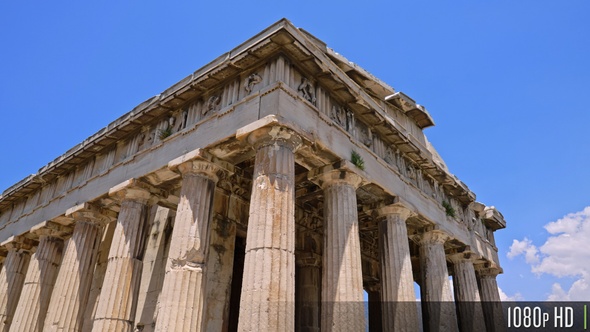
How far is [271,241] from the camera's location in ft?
36.6

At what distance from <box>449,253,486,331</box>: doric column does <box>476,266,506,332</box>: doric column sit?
7.79 ft

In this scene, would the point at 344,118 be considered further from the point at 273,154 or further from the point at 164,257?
the point at 164,257

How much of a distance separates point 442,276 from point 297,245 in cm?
602

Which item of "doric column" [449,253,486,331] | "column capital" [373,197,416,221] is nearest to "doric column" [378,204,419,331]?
Result: "column capital" [373,197,416,221]

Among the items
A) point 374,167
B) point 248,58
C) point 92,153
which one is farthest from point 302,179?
point 92,153

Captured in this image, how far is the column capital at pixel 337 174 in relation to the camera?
14.1 meters

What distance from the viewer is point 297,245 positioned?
66.7 ft

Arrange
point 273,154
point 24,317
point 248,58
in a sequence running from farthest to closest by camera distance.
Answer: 1. point 24,317
2. point 248,58
3. point 273,154

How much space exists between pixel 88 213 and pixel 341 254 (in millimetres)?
9930

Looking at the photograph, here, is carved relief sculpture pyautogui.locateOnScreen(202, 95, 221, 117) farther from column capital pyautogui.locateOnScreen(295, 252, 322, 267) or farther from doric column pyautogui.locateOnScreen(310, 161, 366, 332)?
column capital pyautogui.locateOnScreen(295, 252, 322, 267)

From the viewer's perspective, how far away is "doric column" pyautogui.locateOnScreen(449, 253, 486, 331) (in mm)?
20359

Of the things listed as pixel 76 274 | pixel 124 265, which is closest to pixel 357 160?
pixel 124 265

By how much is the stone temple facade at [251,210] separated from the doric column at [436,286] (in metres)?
0.06

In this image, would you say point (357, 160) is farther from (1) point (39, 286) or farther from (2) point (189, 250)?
(1) point (39, 286)
